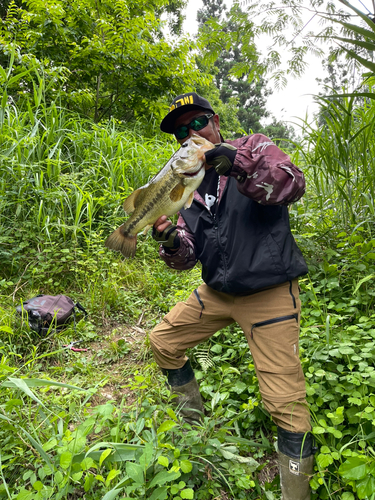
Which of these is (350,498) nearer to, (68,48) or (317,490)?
(317,490)

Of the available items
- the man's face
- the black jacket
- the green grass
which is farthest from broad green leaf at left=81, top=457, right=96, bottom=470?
the man's face

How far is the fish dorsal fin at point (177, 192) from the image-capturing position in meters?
1.85

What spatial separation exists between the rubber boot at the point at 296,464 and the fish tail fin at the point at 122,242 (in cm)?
139

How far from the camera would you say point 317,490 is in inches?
69.7

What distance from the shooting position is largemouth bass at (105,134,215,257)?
5.85ft

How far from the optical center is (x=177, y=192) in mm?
1873

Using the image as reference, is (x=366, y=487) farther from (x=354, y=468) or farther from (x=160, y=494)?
(x=160, y=494)

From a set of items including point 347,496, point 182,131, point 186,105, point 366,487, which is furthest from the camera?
point 182,131

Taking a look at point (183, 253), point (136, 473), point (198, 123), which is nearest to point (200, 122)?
point (198, 123)

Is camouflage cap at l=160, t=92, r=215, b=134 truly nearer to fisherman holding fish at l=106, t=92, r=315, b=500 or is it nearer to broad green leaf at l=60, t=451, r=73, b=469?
fisherman holding fish at l=106, t=92, r=315, b=500

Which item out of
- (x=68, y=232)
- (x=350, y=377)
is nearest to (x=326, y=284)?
(x=350, y=377)

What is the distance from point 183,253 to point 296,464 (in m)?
1.37

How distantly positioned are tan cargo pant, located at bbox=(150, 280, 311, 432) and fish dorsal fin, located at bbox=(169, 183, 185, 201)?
704 mm

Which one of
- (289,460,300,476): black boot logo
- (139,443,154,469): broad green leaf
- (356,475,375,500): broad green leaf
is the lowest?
(289,460,300,476): black boot logo
